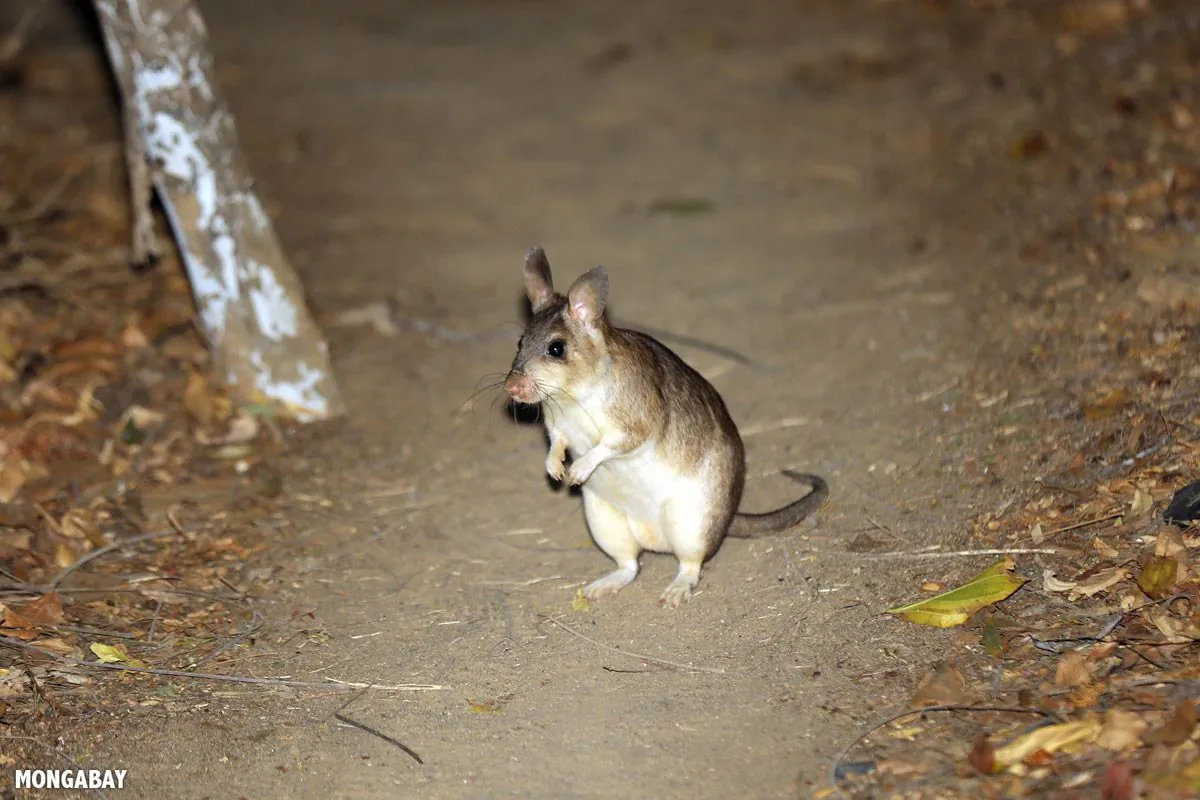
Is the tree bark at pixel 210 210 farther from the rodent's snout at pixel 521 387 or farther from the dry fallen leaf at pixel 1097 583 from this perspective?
the dry fallen leaf at pixel 1097 583

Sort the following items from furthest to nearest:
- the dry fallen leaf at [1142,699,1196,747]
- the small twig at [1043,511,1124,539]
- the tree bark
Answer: the tree bark < the small twig at [1043,511,1124,539] < the dry fallen leaf at [1142,699,1196,747]

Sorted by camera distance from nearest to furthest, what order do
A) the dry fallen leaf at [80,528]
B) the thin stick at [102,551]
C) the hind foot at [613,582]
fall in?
the hind foot at [613,582] → the thin stick at [102,551] → the dry fallen leaf at [80,528]

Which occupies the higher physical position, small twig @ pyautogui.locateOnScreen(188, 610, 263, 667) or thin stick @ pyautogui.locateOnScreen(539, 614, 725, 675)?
small twig @ pyautogui.locateOnScreen(188, 610, 263, 667)

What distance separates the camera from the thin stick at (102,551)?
19.2 feet

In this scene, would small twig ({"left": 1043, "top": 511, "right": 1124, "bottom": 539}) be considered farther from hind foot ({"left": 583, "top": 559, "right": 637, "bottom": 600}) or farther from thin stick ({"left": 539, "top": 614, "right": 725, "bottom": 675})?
hind foot ({"left": 583, "top": 559, "right": 637, "bottom": 600})

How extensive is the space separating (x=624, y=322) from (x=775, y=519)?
2.61 metres

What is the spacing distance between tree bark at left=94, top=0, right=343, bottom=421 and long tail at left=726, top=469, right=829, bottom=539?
2.89 meters

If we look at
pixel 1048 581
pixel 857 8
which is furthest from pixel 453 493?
pixel 857 8

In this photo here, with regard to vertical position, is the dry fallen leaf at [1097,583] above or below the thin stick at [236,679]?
above

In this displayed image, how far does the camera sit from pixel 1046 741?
409 cm

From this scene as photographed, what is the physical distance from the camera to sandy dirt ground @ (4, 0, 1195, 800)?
469 centimetres

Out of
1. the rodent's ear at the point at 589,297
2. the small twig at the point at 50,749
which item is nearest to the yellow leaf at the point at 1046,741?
the rodent's ear at the point at 589,297

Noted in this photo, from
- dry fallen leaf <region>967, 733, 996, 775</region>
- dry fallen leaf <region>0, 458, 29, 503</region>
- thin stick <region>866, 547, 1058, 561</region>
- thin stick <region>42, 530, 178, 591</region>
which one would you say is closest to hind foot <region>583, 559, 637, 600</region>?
thin stick <region>866, 547, 1058, 561</region>

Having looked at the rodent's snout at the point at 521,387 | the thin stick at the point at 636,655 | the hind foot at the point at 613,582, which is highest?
the rodent's snout at the point at 521,387
